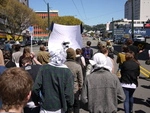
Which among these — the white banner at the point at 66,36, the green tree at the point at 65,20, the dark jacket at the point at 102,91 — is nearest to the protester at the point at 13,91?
the dark jacket at the point at 102,91

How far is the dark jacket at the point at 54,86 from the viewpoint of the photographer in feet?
13.3

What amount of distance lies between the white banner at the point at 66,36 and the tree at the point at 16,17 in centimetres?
5440

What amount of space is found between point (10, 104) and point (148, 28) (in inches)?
1983

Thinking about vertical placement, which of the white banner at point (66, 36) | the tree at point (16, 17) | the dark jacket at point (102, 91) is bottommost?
the dark jacket at point (102, 91)

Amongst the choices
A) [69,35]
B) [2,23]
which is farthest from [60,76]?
[2,23]

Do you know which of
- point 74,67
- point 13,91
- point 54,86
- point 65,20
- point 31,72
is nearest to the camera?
point 13,91

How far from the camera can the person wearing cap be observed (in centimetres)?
421

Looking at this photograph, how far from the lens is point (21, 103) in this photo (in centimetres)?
219

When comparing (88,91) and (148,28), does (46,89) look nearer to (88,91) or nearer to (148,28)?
(88,91)

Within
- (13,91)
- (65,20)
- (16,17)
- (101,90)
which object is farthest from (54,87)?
(65,20)

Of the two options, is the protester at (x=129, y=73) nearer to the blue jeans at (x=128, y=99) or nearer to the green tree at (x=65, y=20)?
the blue jeans at (x=128, y=99)

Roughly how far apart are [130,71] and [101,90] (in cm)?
173

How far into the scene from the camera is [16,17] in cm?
6694

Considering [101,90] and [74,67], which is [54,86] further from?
[74,67]
